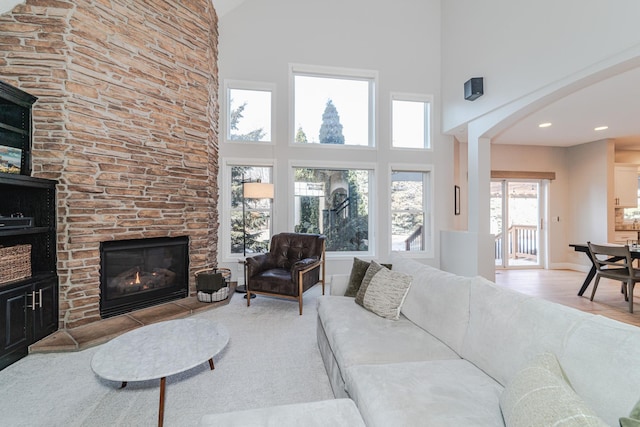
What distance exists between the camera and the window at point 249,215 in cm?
473

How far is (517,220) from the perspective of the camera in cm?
643

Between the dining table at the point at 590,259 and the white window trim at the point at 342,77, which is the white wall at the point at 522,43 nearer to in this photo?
the white window trim at the point at 342,77

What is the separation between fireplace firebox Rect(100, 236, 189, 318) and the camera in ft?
10.2

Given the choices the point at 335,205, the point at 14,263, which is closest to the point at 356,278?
the point at 335,205

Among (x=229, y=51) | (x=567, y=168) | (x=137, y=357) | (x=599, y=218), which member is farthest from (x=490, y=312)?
(x=567, y=168)

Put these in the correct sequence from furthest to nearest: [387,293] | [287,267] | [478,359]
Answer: [287,267]
[387,293]
[478,359]

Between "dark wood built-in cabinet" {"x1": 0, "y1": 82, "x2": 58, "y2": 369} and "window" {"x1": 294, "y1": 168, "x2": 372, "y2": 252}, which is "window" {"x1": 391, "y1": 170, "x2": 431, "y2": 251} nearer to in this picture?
"window" {"x1": 294, "y1": 168, "x2": 372, "y2": 252}

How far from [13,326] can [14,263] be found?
0.52m

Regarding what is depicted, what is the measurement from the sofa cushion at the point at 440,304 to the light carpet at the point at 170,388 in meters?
0.84

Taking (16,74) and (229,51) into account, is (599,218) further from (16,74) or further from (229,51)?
(16,74)

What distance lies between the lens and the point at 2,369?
87.1 inches

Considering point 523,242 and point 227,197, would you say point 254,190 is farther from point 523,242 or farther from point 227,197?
point 523,242

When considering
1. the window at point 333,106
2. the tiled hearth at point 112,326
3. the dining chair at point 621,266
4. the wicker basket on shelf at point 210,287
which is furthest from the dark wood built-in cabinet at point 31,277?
the dining chair at point 621,266

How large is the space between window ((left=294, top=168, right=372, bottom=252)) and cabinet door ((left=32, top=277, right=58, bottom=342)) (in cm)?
314
